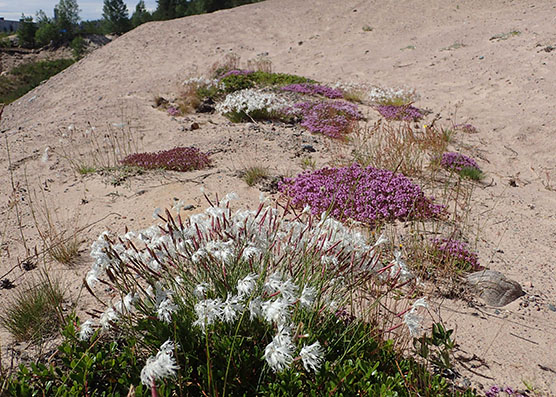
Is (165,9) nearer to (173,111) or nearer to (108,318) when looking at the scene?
(173,111)

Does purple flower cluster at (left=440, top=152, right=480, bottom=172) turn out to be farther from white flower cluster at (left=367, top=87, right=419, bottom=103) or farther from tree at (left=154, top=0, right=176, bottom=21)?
tree at (left=154, top=0, right=176, bottom=21)

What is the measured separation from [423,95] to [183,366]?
11.9 meters

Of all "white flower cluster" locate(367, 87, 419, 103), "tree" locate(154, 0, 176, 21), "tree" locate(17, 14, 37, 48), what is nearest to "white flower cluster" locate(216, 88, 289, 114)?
"white flower cluster" locate(367, 87, 419, 103)

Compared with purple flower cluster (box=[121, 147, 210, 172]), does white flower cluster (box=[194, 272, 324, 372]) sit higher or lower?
higher

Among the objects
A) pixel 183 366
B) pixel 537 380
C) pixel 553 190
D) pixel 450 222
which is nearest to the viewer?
pixel 183 366

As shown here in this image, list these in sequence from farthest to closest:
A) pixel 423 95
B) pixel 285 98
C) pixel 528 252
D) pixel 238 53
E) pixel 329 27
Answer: pixel 329 27
pixel 238 53
pixel 423 95
pixel 285 98
pixel 528 252

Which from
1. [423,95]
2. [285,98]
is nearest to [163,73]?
[285,98]

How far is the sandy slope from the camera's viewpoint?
3.83 m

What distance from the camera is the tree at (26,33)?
57.8m

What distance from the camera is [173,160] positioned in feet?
22.2

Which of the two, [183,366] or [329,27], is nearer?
[183,366]

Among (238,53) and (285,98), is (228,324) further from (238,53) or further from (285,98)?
(238,53)

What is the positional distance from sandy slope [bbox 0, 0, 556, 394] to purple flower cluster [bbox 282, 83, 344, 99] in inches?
109

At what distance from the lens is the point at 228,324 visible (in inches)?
92.5
